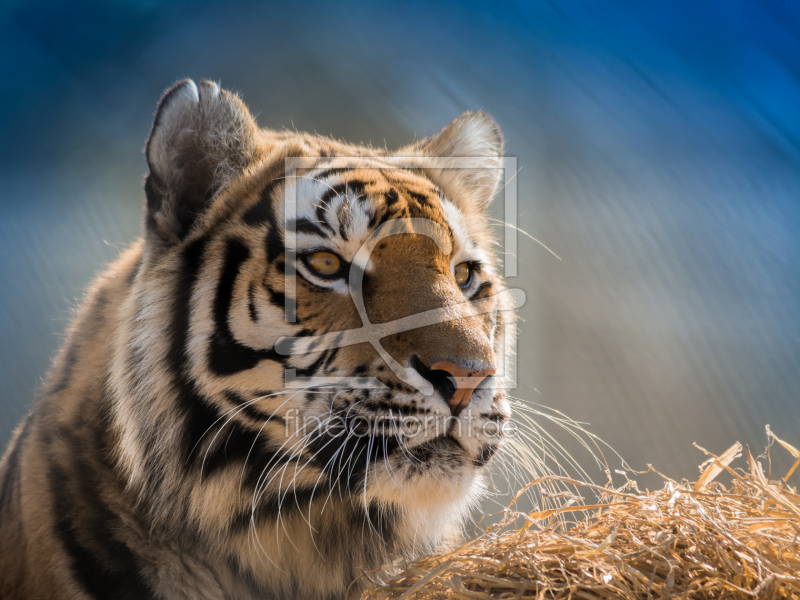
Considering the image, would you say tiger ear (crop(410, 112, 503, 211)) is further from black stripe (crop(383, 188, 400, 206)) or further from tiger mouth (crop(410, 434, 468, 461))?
tiger mouth (crop(410, 434, 468, 461))

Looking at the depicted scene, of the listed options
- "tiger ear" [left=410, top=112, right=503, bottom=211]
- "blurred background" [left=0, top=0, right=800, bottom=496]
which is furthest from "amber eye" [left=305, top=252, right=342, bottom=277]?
"blurred background" [left=0, top=0, right=800, bottom=496]

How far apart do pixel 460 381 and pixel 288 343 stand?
0.22 m

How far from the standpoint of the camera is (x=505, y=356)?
3.19 ft

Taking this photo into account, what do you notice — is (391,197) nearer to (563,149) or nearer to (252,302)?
(252,302)

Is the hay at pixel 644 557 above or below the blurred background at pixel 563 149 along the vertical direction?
below

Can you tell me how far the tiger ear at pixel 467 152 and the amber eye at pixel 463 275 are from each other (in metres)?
0.19

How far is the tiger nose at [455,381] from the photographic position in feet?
1.99

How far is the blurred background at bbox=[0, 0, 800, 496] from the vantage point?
43.3 inches

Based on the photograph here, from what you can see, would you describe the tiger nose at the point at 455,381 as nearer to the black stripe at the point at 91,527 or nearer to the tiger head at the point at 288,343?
the tiger head at the point at 288,343

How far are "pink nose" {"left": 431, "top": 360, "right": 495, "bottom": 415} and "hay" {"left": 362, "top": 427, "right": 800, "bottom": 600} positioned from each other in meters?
0.17

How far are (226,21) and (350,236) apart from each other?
2.57 feet

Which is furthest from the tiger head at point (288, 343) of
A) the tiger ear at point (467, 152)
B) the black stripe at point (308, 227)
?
the tiger ear at point (467, 152)

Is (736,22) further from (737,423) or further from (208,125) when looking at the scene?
(208,125)

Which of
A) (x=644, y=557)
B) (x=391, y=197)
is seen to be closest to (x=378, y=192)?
(x=391, y=197)
